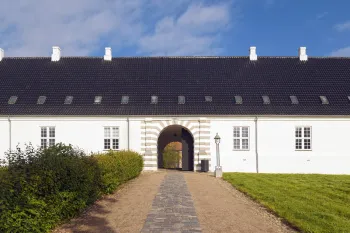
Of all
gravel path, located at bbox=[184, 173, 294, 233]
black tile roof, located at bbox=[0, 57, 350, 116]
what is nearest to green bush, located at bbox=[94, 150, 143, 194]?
gravel path, located at bbox=[184, 173, 294, 233]

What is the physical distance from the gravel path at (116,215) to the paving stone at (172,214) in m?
0.22

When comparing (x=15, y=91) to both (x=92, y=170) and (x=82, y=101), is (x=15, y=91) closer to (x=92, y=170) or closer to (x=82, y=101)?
(x=82, y=101)

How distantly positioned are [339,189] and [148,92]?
1678 centimetres

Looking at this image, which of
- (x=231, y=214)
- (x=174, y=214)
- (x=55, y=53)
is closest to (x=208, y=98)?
(x=55, y=53)

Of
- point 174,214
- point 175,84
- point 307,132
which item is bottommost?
point 174,214

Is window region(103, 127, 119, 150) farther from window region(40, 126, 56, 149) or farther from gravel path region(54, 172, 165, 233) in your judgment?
gravel path region(54, 172, 165, 233)

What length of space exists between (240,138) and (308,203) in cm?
1614

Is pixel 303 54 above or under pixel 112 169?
above

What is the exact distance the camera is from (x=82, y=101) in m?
30.2

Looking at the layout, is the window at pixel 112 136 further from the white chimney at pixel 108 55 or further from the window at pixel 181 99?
the white chimney at pixel 108 55

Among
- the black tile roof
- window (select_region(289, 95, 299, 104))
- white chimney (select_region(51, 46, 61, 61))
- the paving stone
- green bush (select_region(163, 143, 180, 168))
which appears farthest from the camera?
green bush (select_region(163, 143, 180, 168))

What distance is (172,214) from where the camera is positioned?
1122 cm

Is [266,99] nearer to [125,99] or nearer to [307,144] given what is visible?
[307,144]

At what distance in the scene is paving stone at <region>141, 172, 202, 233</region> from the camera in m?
9.61
